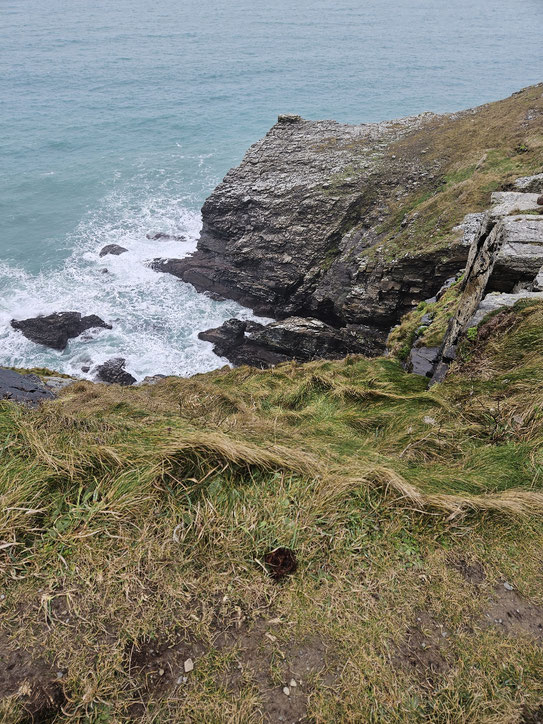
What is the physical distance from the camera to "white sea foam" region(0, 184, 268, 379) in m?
28.1

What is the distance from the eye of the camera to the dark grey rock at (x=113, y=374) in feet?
84.3

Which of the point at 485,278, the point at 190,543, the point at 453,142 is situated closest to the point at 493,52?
the point at 453,142

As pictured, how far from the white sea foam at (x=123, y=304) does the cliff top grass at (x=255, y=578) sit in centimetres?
2332

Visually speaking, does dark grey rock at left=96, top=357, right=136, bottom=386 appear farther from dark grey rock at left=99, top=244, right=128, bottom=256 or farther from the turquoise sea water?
dark grey rock at left=99, top=244, right=128, bottom=256

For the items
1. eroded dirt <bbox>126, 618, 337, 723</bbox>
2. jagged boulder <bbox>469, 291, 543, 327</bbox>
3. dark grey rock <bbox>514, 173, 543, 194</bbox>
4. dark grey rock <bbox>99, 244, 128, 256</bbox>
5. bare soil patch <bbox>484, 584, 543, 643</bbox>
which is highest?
dark grey rock <bbox>514, 173, 543, 194</bbox>

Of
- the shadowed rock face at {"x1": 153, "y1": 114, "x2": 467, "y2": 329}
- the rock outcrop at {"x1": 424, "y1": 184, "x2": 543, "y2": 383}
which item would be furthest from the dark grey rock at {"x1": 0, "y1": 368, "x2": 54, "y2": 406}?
the shadowed rock face at {"x1": 153, "y1": 114, "x2": 467, "y2": 329}

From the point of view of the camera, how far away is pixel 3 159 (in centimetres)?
5375

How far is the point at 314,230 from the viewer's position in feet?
97.0

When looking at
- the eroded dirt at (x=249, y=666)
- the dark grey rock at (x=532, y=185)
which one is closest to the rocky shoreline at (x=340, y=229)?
the dark grey rock at (x=532, y=185)

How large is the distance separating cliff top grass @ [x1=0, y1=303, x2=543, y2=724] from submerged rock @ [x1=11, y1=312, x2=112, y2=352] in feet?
89.2

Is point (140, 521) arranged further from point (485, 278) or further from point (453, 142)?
point (453, 142)

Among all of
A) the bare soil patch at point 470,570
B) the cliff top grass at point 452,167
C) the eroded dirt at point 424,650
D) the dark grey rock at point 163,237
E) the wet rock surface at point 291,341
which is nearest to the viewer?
the eroded dirt at point 424,650

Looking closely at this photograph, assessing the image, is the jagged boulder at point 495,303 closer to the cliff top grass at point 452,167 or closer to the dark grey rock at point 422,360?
the dark grey rock at point 422,360

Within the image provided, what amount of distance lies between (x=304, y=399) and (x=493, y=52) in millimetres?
140756
